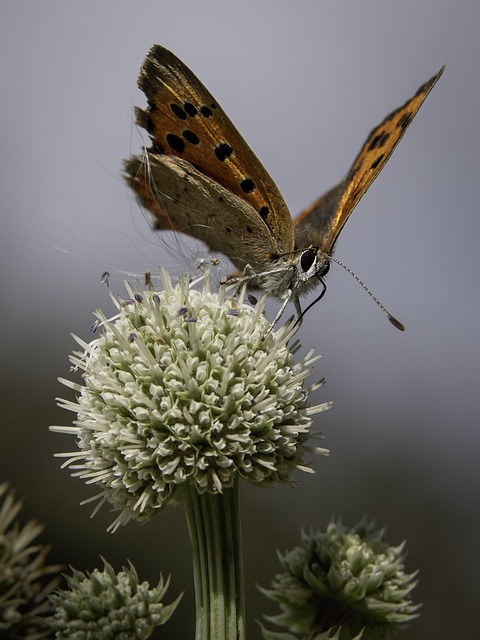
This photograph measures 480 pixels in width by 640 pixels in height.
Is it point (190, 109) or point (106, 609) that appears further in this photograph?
point (190, 109)

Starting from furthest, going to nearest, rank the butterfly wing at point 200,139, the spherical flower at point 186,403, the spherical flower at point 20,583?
the butterfly wing at point 200,139
the spherical flower at point 186,403
the spherical flower at point 20,583

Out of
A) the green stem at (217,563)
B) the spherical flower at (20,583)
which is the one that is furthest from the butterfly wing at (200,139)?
the spherical flower at (20,583)

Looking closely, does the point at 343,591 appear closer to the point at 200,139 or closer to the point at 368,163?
the point at 368,163

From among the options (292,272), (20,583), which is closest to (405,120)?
(292,272)

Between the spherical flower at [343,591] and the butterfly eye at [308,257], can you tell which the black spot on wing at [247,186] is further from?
the spherical flower at [343,591]

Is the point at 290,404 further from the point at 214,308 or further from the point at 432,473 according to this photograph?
the point at 432,473

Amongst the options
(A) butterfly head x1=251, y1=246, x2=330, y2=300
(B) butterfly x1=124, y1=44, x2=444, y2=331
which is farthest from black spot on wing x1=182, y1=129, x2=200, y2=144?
(A) butterfly head x1=251, y1=246, x2=330, y2=300
